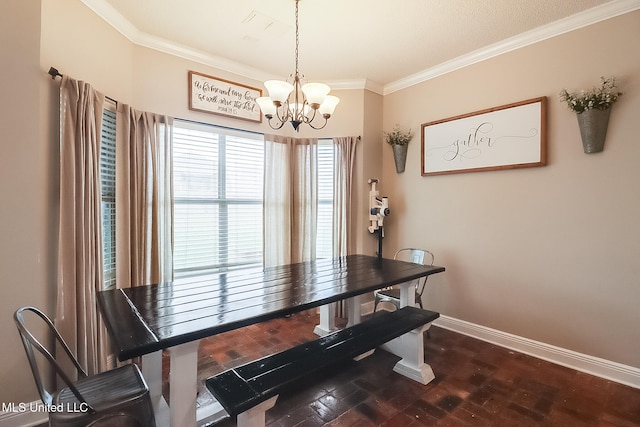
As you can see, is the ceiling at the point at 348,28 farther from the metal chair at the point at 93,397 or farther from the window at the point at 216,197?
the metal chair at the point at 93,397

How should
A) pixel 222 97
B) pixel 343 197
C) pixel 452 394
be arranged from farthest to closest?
pixel 343 197
pixel 222 97
pixel 452 394

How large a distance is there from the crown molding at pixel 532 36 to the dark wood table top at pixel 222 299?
214 cm

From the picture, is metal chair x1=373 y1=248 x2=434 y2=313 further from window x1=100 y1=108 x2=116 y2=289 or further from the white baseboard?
window x1=100 y1=108 x2=116 y2=289

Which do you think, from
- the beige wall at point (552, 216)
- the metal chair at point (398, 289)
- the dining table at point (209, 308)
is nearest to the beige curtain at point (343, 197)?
the metal chair at point (398, 289)

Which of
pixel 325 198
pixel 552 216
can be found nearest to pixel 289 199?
pixel 325 198

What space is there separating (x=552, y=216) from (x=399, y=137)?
1702 mm

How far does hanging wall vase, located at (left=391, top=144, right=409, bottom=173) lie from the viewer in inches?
137

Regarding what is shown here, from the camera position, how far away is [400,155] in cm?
349

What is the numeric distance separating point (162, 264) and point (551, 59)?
382 cm

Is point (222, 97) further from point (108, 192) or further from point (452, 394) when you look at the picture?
point (452, 394)

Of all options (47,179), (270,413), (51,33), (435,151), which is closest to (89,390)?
(270,413)

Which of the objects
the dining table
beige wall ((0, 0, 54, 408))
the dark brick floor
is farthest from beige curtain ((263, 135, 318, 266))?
beige wall ((0, 0, 54, 408))

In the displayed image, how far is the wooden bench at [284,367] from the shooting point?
135cm

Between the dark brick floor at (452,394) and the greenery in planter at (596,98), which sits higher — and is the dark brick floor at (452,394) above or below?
below
